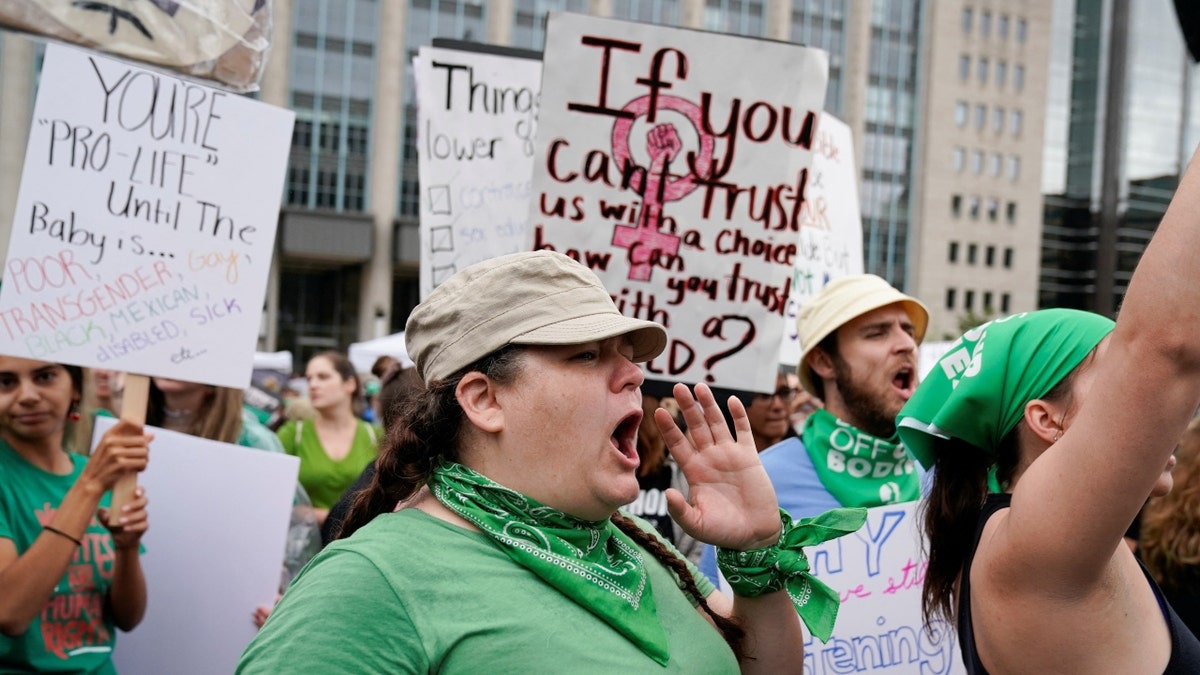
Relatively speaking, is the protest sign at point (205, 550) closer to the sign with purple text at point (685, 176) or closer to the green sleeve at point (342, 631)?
the sign with purple text at point (685, 176)

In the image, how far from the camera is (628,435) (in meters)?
1.91

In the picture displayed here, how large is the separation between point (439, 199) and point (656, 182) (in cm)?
159

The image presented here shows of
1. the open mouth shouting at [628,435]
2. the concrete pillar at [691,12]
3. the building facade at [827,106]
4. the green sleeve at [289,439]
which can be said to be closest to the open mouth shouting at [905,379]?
the open mouth shouting at [628,435]

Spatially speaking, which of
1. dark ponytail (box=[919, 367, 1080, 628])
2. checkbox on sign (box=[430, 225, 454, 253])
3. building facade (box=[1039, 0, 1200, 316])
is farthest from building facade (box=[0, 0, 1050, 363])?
dark ponytail (box=[919, 367, 1080, 628])

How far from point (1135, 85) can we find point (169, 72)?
6656 centimetres

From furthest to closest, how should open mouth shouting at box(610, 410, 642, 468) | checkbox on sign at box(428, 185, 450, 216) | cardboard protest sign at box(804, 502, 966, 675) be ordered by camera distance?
checkbox on sign at box(428, 185, 450, 216)
cardboard protest sign at box(804, 502, 966, 675)
open mouth shouting at box(610, 410, 642, 468)

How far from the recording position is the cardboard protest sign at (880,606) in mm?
2818

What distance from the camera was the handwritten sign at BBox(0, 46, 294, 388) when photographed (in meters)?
3.18

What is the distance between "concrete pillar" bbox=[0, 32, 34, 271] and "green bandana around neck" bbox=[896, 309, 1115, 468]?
38854 mm

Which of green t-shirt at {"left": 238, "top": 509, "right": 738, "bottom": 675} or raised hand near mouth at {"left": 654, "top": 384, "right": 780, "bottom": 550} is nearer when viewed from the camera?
green t-shirt at {"left": 238, "top": 509, "right": 738, "bottom": 675}

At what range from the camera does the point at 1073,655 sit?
5.08ft

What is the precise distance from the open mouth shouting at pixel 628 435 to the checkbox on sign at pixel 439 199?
307cm

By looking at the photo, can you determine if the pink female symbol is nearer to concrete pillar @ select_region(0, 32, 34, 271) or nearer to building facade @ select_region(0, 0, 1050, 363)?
building facade @ select_region(0, 0, 1050, 363)

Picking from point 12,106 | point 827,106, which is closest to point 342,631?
point 12,106
